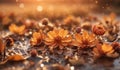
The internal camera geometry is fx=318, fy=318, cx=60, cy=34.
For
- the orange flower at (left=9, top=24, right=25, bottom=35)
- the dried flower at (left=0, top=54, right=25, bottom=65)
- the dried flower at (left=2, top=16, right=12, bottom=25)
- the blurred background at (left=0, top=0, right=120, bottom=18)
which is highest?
the blurred background at (left=0, top=0, right=120, bottom=18)

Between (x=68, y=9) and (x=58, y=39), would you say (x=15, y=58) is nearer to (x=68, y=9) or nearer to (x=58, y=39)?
(x=58, y=39)

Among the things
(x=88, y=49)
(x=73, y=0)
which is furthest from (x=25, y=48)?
(x=73, y=0)

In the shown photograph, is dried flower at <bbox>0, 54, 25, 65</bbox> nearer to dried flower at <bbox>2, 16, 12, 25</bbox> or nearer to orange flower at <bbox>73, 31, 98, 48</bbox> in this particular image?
orange flower at <bbox>73, 31, 98, 48</bbox>

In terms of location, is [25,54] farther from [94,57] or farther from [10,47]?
[94,57]

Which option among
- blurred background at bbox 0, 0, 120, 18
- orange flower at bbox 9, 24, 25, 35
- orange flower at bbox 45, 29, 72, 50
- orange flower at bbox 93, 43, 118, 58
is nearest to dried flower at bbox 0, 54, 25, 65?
orange flower at bbox 45, 29, 72, 50

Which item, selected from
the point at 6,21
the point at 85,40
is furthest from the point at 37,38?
the point at 6,21

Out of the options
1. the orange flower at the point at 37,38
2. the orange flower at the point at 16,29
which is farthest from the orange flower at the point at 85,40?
the orange flower at the point at 16,29
